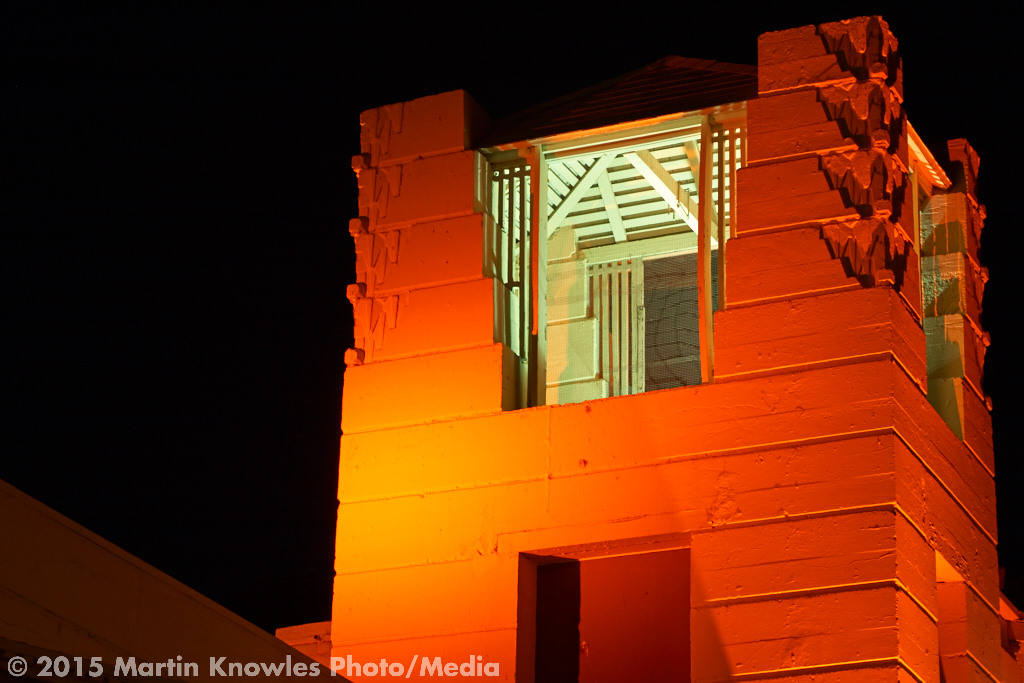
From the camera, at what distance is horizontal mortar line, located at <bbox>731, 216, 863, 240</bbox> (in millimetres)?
17250

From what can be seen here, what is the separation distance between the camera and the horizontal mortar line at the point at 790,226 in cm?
1725

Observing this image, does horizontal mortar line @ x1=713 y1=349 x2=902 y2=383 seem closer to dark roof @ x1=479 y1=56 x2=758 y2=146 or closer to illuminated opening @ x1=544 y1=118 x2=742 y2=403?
illuminated opening @ x1=544 y1=118 x2=742 y2=403

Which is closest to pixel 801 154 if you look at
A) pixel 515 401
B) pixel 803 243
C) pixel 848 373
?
pixel 803 243

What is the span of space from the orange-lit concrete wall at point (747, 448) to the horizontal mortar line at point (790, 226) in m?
0.02

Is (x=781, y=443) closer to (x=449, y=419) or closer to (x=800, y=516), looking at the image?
(x=800, y=516)

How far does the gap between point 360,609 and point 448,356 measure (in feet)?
8.93

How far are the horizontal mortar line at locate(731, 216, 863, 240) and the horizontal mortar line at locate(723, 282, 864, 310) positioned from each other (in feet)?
2.17

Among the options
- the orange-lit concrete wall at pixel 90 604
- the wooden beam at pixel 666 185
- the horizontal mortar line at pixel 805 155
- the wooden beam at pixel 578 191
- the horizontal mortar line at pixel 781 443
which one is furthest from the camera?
the wooden beam at pixel 578 191

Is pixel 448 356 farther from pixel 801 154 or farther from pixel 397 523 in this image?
pixel 801 154

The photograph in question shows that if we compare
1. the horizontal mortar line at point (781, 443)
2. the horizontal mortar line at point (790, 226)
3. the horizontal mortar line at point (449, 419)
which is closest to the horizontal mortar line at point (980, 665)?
the horizontal mortar line at point (781, 443)

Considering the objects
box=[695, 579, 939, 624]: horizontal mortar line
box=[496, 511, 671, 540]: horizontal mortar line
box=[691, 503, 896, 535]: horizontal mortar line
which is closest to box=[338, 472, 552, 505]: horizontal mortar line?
box=[496, 511, 671, 540]: horizontal mortar line

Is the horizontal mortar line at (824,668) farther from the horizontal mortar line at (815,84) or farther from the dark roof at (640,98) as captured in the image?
the dark roof at (640,98)

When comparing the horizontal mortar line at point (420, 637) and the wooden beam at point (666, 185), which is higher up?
the wooden beam at point (666, 185)

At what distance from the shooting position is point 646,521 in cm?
1711
